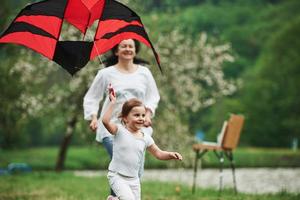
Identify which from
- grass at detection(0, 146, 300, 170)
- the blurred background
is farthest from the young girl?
grass at detection(0, 146, 300, 170)

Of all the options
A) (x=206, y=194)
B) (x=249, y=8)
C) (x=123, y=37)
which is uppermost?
(x=249, y=8)

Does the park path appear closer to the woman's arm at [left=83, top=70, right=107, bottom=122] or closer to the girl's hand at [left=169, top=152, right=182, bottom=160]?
the woman's arm at [left=83, top=70, right=107, bottom=122]

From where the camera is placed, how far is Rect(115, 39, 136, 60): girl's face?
286 inches

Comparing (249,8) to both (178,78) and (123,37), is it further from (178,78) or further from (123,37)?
(123,37)

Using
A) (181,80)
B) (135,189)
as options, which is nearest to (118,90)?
(135,189)

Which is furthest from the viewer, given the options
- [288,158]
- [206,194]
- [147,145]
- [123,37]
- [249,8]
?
[249,8]

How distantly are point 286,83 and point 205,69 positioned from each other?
1954 cm

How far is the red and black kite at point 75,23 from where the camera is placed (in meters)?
7.38

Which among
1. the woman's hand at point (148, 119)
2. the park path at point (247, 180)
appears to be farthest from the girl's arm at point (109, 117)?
the park path at point (247, 180)

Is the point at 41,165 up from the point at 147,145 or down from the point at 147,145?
down

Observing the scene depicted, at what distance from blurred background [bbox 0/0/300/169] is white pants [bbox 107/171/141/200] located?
2711mm

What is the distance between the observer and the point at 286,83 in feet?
135

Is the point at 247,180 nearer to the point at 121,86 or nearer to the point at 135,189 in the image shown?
the point at 121,86

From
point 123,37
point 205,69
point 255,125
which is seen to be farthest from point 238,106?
point 123,37
